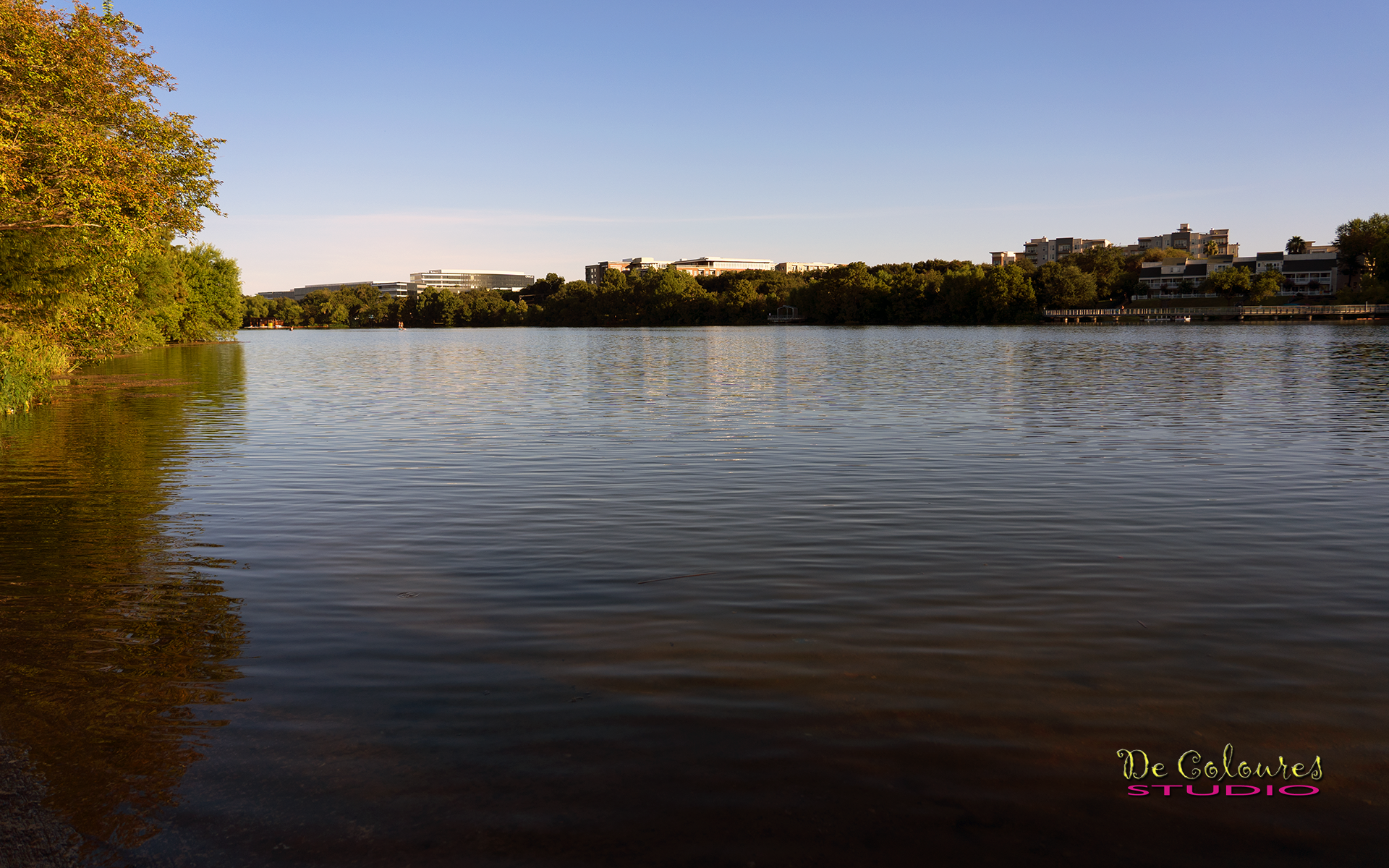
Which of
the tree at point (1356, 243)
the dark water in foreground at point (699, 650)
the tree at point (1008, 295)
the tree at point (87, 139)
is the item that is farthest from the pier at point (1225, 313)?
the tree at point (87, 139)

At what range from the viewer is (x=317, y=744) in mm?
6812

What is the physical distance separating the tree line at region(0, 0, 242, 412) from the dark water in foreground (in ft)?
23.4

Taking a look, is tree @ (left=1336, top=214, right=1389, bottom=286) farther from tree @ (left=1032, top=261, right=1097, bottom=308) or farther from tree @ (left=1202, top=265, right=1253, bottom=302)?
tree @ (left=1032, top=261, right=1097, bottom=308)

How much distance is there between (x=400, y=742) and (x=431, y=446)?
17.9 m

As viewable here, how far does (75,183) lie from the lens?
2342 cm

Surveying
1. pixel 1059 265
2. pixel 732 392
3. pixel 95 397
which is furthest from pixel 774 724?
pixel 1059 265

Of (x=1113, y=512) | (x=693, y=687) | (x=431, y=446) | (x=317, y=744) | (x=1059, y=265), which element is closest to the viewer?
(x=317, y=744)

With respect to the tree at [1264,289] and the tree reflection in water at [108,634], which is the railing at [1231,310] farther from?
the tree reflection in water at [108,634]

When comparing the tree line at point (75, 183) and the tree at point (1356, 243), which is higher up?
the tree at point (1356, 243)

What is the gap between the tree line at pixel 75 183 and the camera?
77.7 ft

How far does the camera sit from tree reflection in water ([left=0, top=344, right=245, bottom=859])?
638 cm

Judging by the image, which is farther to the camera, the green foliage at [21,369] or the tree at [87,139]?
the green foliage at [21,369]

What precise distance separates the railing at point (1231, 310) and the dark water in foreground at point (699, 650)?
15416 cm

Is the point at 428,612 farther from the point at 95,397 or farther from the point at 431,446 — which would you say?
the point at 95,397
